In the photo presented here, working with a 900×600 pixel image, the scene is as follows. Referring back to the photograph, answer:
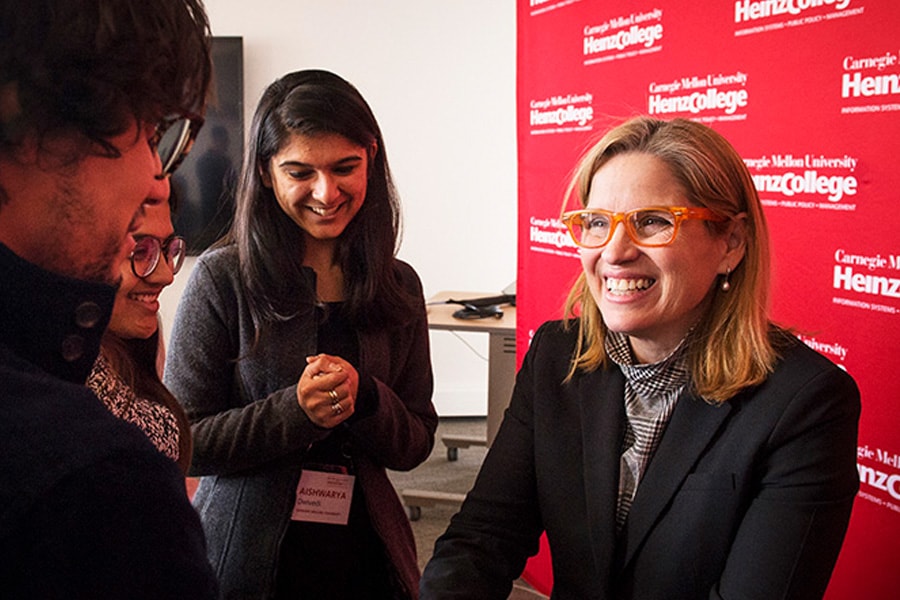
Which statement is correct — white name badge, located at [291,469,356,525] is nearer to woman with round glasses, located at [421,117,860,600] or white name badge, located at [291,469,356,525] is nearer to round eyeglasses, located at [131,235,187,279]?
woman with round glasses, located at [421,117,860,600]

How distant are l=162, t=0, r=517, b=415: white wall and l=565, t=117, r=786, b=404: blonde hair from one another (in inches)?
174

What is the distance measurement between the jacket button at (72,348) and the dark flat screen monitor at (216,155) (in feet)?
17.4

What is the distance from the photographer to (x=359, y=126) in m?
1.94

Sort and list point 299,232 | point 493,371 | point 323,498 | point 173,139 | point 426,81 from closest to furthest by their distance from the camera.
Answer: point 173,139
point 323,498
point 299,232
point 493,371
point 426,81

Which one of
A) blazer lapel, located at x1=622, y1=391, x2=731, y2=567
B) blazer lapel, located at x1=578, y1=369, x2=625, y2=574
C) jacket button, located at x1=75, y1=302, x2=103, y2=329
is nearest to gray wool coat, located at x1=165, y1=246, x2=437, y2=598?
blazer lapel, located at x1=578, y1=369, x2=625, y2=574

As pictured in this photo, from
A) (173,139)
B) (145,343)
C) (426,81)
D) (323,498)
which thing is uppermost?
(426,81)

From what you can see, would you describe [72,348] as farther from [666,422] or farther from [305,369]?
[666,422]

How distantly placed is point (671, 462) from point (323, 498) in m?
0.68

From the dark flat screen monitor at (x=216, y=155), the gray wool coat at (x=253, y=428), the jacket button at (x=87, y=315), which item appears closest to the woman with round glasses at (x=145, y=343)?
the gray wool coat at (x=253, y=428)

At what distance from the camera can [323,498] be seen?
5.95 feet

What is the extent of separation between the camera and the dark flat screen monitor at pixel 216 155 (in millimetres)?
6000

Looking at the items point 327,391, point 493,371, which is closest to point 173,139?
point 327,391

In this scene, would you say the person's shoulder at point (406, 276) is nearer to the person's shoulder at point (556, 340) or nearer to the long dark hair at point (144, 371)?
the person's shoulder at point (556, 340)

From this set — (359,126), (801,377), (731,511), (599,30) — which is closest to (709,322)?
(801,377)
